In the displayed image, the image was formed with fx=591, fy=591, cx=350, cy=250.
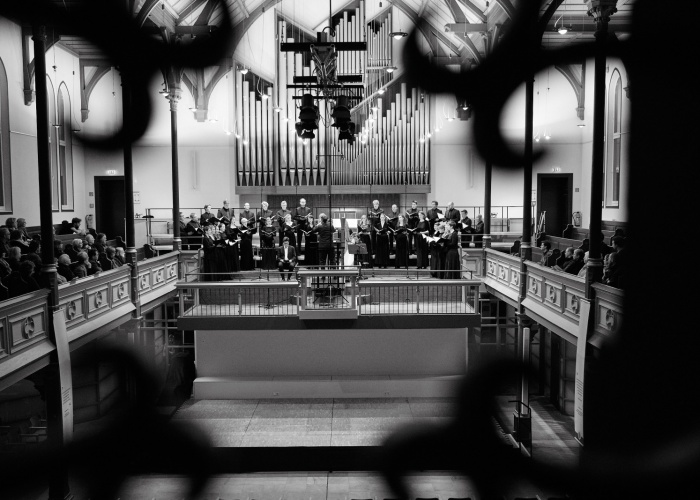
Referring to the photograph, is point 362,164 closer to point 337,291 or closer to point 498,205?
point 498,205

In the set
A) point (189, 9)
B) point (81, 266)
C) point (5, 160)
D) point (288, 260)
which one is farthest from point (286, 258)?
point (189, 9)

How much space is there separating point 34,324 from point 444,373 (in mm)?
6483

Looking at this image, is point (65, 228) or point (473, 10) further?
point (65, 228)

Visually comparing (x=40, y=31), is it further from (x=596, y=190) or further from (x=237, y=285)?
(x=237, y=285)

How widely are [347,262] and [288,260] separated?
173 centimetres

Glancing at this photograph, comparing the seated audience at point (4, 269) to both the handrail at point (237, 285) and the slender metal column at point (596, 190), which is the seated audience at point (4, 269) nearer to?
the handrail at point (237, 285)

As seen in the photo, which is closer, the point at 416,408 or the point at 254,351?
the point at 416,408

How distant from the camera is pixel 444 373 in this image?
9.77m

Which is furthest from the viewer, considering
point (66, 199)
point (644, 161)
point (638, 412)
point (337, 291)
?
point (66, 199)

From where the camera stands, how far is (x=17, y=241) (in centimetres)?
642

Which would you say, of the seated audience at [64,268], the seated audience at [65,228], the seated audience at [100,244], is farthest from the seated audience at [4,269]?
the seated audience at [65,228]

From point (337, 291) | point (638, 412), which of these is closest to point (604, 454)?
point (638, 412)

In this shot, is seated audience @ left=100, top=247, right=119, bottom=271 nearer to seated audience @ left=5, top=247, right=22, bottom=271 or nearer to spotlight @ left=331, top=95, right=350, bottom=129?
seated audience @ left=5, top=247, right=22, bottom=271

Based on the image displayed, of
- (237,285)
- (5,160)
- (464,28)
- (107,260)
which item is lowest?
(237,285)
